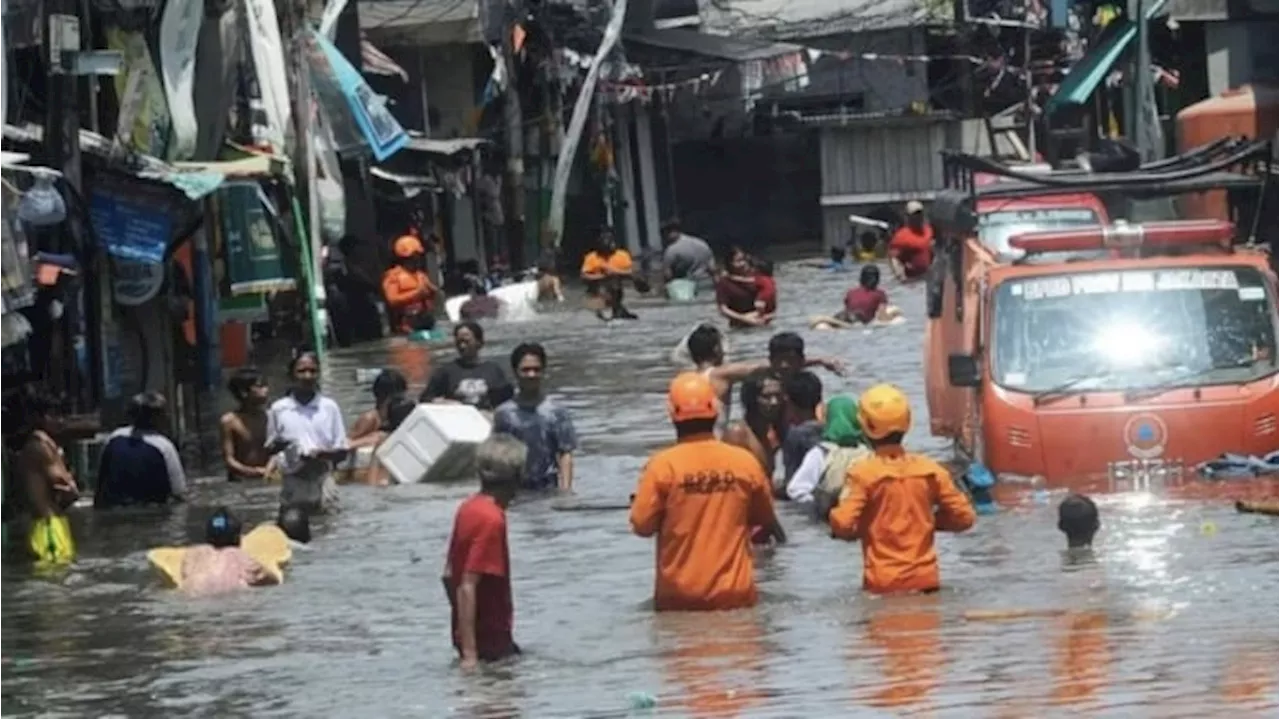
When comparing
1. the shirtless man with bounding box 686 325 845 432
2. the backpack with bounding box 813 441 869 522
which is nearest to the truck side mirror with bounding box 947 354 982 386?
the shirtless man with bounding box 686 325 845 432

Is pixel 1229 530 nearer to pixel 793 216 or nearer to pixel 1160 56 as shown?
pixel 1160 56

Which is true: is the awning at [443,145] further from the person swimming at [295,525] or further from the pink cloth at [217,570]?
the pink cloth at [217,570]

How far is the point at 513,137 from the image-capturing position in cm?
4650

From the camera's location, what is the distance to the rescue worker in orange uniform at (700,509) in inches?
488

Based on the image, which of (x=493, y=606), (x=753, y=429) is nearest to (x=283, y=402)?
(x=753, y=429)

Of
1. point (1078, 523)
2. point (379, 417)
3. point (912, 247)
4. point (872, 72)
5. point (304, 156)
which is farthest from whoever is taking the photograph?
point (872, 72)

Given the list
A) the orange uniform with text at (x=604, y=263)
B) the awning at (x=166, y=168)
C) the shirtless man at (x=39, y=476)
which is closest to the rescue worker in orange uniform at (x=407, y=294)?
the orange uniform with text at (x=604, y=263)

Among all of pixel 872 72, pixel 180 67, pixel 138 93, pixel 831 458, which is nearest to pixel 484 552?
pixel 831 458

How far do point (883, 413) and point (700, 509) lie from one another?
2.80 feet

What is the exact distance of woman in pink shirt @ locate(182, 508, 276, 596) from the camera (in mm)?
15945

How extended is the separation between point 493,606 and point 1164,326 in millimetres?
6985

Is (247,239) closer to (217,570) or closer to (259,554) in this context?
(259,554)

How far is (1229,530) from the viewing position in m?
15.9

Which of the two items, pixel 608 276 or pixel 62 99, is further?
pixel 608 276
